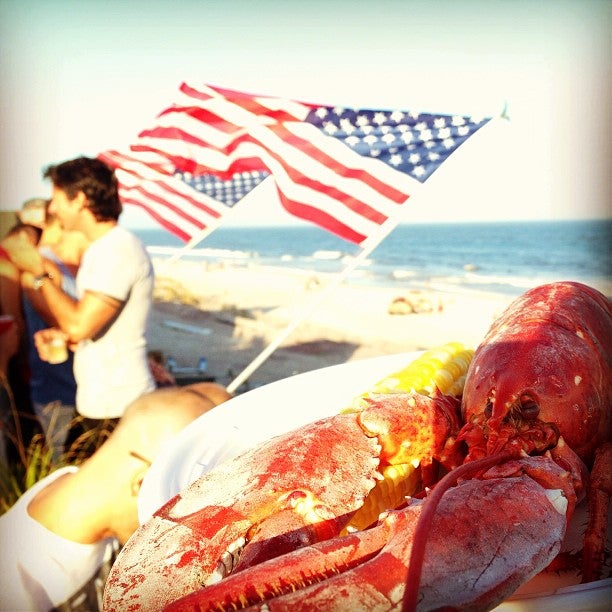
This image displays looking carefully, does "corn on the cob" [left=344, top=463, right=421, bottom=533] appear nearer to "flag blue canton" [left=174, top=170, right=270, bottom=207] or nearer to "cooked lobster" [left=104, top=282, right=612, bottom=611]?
"cooked lobster" [left=104, top=282, right=612, bottom=611]

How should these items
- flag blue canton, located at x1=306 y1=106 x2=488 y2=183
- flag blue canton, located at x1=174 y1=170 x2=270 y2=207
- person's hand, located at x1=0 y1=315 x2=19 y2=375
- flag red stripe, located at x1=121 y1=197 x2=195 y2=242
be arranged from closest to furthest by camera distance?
person's hand, located at x1=0 y1=315 x2=19 y2=375 → flag blue canton, located at x1=306 y1=106 x2=488 y2=183 → flag blue canton, located at x1=174 y1=170 x2=270 y2=207 → flag red stripe, located at x1=121 y1=197 x2=195 y2=242

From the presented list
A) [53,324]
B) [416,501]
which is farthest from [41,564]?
[416,501]

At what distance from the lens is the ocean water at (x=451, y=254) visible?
67.8 feet

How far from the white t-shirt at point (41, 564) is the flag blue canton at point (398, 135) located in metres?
3.22

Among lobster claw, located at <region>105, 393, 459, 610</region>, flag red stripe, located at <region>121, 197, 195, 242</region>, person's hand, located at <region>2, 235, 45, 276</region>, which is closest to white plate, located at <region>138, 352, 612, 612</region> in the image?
lobster claw, located at <region>105, 393, 459, 610</region>

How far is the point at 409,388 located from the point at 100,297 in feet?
7.98

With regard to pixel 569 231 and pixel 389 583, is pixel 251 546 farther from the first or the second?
→ pixel 569 231

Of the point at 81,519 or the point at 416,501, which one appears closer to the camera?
the point at 416,501

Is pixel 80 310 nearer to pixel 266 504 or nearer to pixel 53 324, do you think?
pixel 53 324

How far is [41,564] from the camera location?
8.54 feet

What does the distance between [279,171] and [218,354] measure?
217 inches

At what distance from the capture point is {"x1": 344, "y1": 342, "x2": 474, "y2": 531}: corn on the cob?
1.26m

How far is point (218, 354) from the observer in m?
9.84

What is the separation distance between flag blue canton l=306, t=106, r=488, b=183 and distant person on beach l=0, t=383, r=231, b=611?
2.67 m
